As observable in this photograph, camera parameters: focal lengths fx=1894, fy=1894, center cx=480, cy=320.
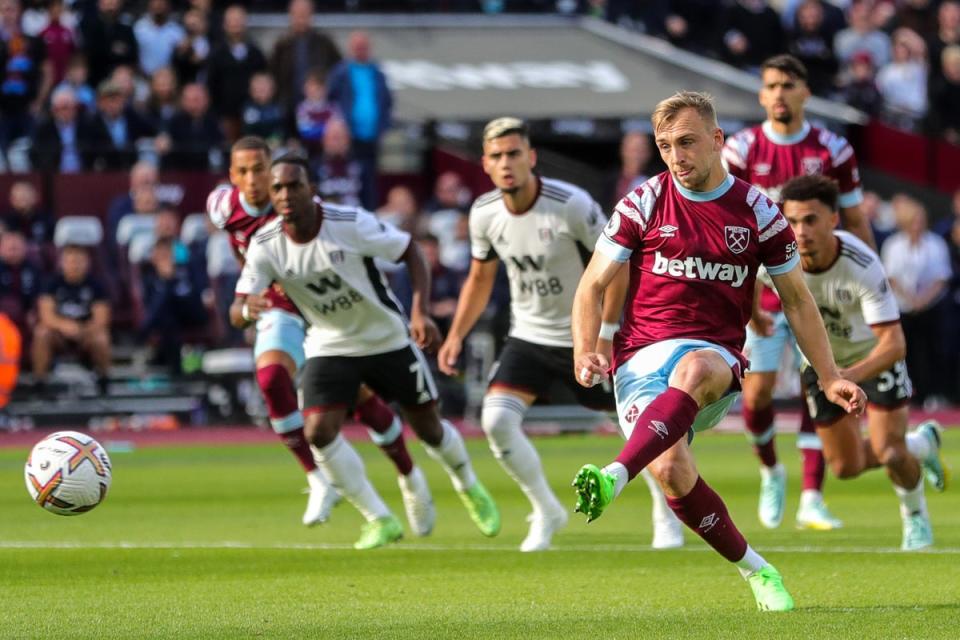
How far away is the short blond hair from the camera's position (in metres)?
8.01

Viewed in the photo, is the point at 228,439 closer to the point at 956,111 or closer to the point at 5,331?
the point at 5,331

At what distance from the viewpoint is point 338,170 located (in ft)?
71.9

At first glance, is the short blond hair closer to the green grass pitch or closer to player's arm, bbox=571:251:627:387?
player's arm, bbox=571:251:627:387

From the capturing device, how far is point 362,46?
73.7 feet

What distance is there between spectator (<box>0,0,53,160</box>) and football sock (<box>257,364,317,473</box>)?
34.5 ft

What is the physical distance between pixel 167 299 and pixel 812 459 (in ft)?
35.7

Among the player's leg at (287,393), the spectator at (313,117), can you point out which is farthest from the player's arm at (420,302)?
the spectator at (313,117)

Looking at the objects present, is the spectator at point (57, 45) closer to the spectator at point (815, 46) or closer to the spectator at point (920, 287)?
the spectator at point (815, 46)

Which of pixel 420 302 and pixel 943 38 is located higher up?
pixel 420 302

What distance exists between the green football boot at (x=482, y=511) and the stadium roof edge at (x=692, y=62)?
1497 cm

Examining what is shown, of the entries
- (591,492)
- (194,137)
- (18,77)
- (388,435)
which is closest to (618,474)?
(591,492)

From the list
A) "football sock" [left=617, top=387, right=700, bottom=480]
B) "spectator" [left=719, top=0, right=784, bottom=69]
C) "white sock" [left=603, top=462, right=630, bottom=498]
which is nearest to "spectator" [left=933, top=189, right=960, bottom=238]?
"spectator" [left=719, top=0, right=784, bottom=69]

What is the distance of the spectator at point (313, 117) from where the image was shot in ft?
73.8

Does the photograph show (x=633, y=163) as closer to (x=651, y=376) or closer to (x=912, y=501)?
(x=912, y=501)
